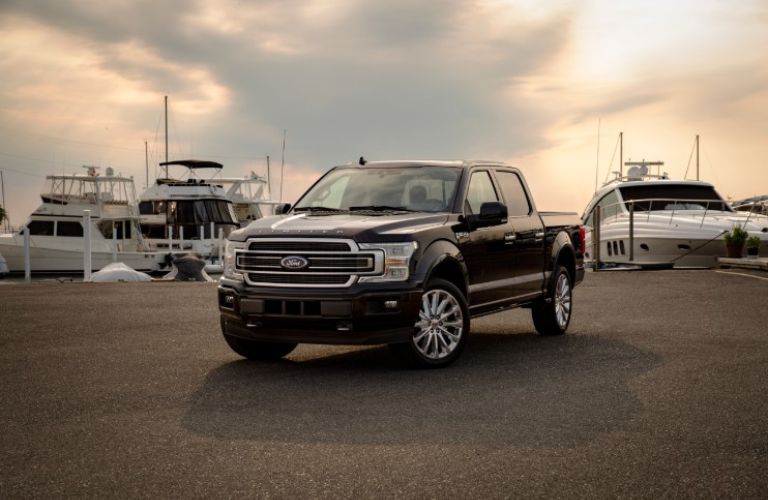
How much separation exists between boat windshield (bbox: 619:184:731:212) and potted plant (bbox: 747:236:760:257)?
312 cm

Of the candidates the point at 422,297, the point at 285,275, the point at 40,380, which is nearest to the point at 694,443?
the point at 422,297

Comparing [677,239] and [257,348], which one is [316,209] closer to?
[257,348]

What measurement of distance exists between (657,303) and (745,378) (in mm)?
7915

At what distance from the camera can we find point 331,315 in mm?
8602

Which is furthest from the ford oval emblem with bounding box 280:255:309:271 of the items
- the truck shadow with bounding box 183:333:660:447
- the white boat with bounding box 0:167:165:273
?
the white boat with bounding box 0:167:165:273

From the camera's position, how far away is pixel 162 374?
29.4 feet

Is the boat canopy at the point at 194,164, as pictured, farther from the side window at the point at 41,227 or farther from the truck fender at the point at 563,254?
the truck fender at the point at 563,254

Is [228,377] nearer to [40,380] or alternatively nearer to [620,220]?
[40,380]

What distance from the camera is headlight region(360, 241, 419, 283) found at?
28.7 feet

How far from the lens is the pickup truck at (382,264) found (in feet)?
28.6

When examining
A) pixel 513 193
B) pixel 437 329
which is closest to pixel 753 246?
pixel 513 193

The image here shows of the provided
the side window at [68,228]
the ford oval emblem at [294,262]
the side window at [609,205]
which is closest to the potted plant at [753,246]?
the side window at [609,205]

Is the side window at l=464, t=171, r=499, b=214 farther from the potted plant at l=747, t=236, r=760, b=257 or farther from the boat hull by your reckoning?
the boat hull

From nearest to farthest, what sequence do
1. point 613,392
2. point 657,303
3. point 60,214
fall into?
point 613,392 → point 657,303 → point 60,214
